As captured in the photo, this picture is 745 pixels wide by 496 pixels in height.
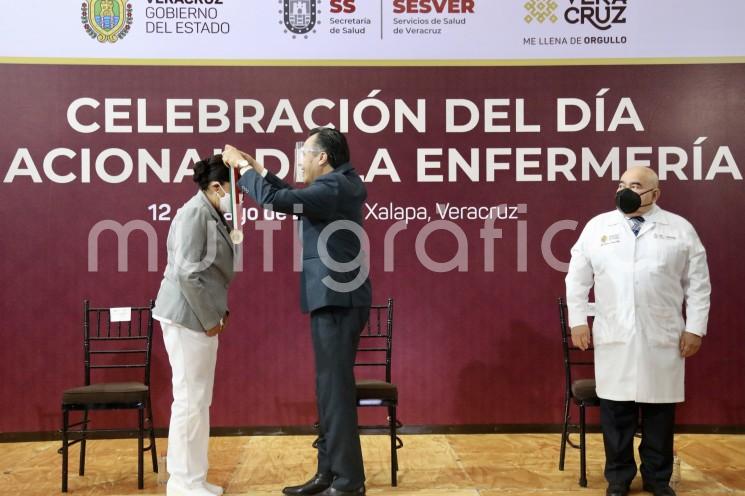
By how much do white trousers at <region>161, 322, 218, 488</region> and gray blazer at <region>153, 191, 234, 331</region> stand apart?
8 centimetres

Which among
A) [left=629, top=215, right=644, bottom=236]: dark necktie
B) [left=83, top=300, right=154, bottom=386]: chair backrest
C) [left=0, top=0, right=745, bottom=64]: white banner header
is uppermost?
[left=0, top=0, right=745, bottom=64]: white banner header

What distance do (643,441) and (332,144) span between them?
2094 mm

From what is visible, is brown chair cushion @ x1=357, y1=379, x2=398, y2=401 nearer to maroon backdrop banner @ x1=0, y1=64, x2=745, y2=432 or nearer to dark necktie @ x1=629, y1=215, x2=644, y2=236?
maroon backdrop banner @ x1=0, y1=64, x2=745, y2=432

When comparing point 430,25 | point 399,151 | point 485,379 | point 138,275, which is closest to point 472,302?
point 485,379

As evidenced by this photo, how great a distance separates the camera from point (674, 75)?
15.0 ft

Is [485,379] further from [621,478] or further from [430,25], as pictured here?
[430,25]

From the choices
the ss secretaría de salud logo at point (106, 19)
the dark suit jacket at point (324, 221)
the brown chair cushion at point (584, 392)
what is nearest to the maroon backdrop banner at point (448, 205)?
the ss secretaría de salud logo at point (106, 19)

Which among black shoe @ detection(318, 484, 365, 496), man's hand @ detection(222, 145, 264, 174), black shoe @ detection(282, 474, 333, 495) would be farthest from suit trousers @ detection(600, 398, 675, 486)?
man's hand @ detection(222, 145, 264, 174)

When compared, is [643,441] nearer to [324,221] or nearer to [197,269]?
[324,221]

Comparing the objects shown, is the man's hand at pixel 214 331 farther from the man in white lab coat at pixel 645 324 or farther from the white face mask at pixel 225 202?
the man in white lab coat at pixel 645 324

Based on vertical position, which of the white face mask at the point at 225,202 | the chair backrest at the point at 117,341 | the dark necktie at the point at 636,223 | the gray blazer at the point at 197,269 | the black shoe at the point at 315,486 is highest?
the white face mask at the point at 225,202

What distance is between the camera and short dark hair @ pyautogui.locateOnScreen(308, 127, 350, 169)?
3.18 m

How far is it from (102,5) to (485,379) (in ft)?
11.6

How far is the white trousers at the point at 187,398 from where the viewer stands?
3146 millimetres
